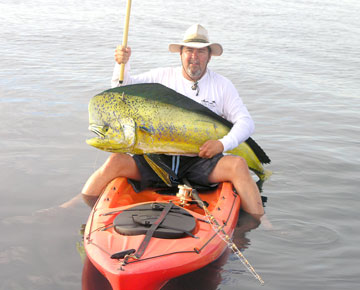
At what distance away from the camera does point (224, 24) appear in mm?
21469

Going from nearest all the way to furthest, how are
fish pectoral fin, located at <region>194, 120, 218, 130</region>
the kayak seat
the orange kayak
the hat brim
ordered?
the orange kayak → the kayak seat → fish pectoral fin, located at <region>194, 120, 218, 130</region> → the hat brim

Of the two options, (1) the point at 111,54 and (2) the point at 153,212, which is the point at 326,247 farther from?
(1) the point at 111,54

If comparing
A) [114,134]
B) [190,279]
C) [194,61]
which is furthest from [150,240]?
[194,61]

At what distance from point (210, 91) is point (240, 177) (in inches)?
36.8

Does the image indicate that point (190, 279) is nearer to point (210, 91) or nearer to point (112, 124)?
point (112, 124)

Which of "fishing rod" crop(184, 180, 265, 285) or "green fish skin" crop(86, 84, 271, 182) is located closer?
"fishing rod" crop(184, 180, 265, 285)

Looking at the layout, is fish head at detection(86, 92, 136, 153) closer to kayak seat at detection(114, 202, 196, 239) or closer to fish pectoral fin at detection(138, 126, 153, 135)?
fish pectoral fin at detection(138, 126, 153, 135)

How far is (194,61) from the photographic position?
16.4 feet

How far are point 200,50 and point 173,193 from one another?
4.81 ft

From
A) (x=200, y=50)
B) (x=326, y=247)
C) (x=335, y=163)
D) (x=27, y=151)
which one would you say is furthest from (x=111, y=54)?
(x=326, y=247)

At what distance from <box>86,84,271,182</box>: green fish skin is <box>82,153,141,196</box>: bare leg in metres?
0.31

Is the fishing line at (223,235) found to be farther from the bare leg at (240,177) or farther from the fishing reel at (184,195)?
the bare leg at (240,177)

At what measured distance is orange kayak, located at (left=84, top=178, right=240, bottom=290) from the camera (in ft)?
11.3

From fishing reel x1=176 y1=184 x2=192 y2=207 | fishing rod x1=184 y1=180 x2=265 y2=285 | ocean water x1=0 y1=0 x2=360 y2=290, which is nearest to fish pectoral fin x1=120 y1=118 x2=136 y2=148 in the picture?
fishing reel x1=176 y1=184 x2=192 y2=207
